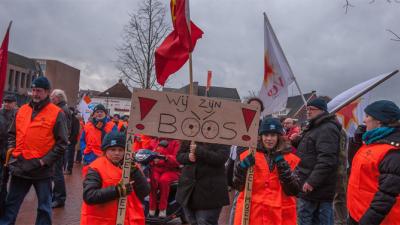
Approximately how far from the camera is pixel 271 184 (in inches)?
165

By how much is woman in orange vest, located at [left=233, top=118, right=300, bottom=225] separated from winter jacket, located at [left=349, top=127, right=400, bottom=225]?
0.73m

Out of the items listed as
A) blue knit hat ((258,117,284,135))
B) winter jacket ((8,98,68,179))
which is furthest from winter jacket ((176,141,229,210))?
winter jacket ((8,98,68,179))

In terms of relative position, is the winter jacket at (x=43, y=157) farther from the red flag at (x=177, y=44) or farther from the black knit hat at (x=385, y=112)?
the black knit hat at (x=385, y=112)

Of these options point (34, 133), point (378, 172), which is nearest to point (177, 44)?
point (34, 133)

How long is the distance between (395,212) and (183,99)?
1980 millimetres

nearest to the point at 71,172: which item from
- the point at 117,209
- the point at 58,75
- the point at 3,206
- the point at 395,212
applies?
the point at 3,206

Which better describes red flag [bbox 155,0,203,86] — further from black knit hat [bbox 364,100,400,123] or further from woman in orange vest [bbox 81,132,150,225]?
black knit hat [bbox 364,100,400,123]

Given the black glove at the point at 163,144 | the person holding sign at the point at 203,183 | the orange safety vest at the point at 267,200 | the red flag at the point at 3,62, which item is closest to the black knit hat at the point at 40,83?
the red flag at the point at 3,62

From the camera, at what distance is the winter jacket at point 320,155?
4.98 m

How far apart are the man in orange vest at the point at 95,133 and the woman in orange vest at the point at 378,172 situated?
15.7 ft

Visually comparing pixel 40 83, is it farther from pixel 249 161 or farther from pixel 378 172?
pixel 378 172

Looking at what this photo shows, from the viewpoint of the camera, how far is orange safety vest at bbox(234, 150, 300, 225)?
4.18m

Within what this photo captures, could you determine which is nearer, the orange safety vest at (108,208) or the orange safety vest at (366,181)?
the orange safety vest at (366,181)

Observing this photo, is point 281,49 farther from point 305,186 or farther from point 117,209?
point 117,209
